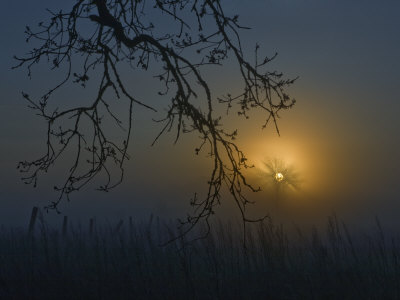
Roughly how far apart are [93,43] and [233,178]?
1.99m

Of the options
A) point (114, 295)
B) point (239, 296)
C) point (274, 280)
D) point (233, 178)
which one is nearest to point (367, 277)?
point (274, 280)

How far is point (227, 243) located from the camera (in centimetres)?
913

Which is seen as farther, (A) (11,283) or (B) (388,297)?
(A) (11,283)

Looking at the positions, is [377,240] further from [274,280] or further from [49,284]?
[49,284]

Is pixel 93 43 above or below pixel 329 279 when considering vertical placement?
above

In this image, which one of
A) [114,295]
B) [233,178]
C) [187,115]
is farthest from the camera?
[114,295]

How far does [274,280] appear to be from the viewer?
8.38 m

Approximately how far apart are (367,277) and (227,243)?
2443mm

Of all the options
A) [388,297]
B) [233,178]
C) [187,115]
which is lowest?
[388,297]

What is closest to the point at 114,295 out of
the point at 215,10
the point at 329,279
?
the point at 329,279

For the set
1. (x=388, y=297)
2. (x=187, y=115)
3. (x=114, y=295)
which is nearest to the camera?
(x=187, y=115)

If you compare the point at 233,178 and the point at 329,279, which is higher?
the point at 233,178

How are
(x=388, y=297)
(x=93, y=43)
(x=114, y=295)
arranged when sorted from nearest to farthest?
(x=93, y=43) → (x=388, y=297) → (x=114, y=295)

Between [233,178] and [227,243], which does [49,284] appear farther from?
[233,178]
